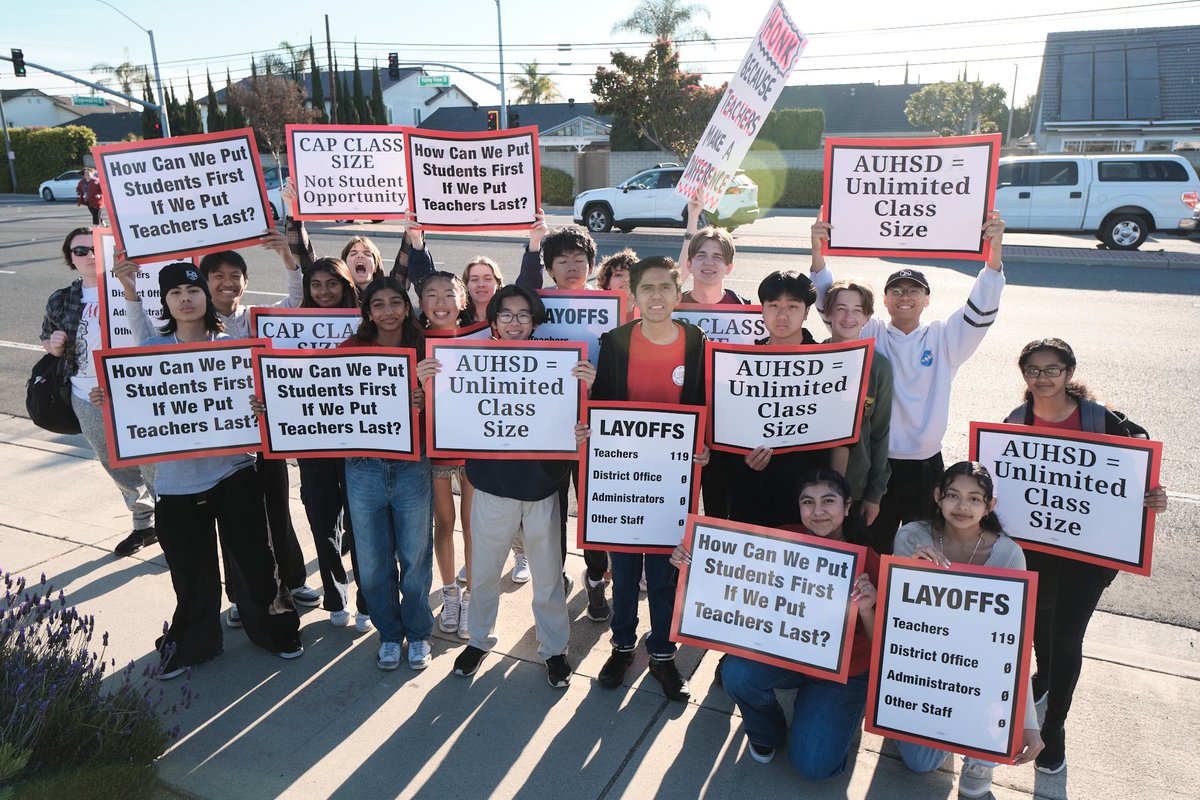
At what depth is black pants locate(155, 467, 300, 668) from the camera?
4.04 m

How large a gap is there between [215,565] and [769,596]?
2.75 metres

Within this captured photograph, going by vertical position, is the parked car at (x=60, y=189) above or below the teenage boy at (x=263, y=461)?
above

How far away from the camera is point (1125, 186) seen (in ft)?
56.5

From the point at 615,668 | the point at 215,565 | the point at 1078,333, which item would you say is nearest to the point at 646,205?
the point at 1078,333

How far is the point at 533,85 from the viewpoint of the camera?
7506cm

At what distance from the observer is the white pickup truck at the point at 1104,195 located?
16.9m

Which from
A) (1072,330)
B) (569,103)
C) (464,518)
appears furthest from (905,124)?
(464,518)

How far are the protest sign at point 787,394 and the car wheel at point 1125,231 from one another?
17.3 meters

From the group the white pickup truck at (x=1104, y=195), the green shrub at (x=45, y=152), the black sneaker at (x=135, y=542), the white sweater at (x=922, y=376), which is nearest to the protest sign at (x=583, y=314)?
the white sweater at (x=922, y=376)

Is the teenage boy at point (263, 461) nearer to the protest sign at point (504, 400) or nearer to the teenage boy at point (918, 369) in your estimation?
the protest sign at point (504, 400)

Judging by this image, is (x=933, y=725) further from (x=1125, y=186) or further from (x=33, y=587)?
(x=1125, y=186)

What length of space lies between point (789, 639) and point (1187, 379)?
7566mm

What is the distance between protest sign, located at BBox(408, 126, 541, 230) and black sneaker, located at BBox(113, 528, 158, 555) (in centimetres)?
267

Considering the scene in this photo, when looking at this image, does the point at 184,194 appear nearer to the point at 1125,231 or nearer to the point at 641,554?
the point at 641,554
